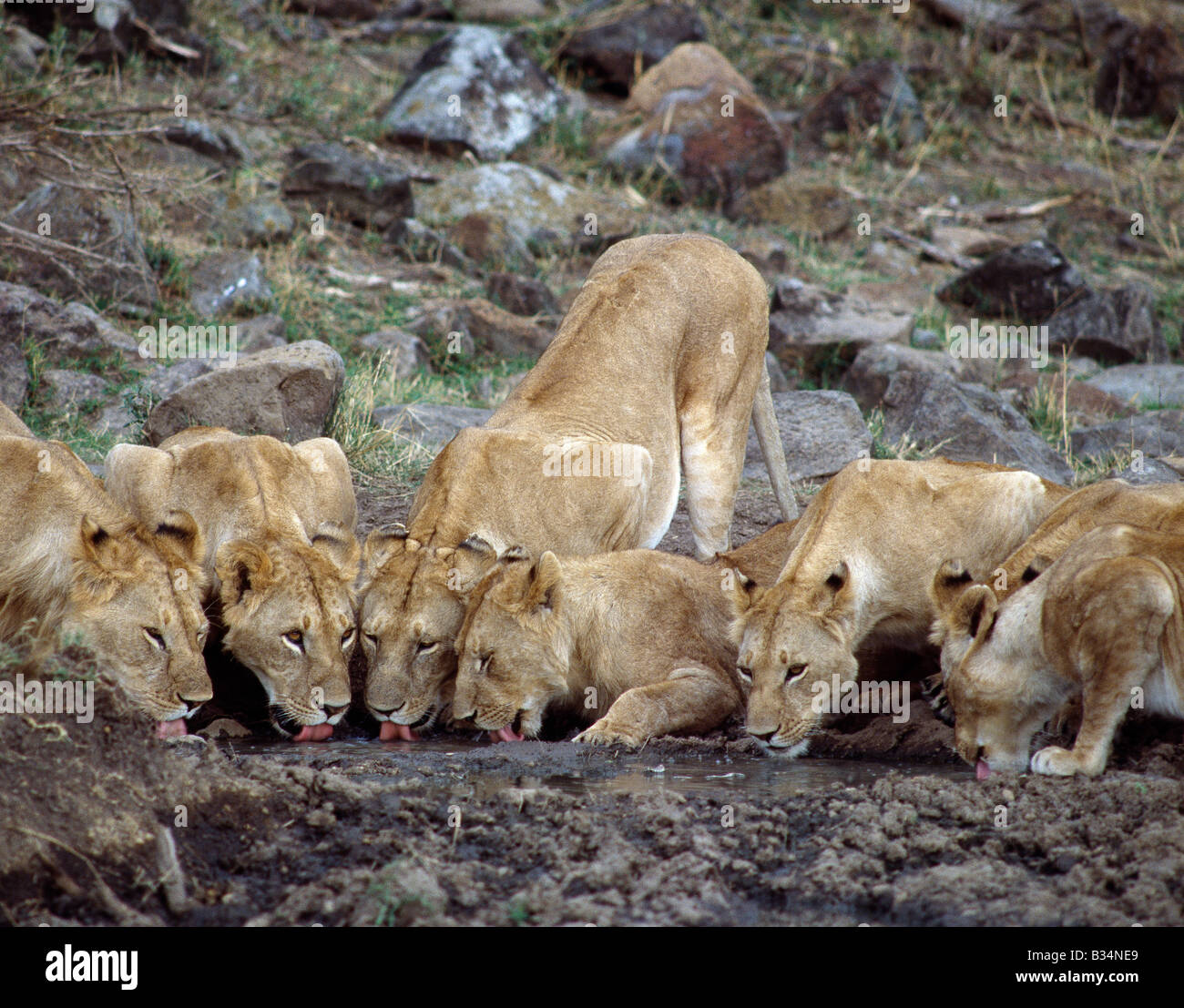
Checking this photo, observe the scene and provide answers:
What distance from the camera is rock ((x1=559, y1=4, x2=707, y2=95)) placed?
17.8m

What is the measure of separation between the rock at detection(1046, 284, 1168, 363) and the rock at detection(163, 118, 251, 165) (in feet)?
→ 26.0

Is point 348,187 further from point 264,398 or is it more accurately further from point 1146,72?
point 1146,72

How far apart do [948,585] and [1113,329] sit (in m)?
8.29

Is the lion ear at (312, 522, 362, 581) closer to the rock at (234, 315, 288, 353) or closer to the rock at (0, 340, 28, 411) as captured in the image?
the rock at (0, 340, 28, 411)

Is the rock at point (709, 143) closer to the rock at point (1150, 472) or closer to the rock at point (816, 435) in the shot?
the rock at point (816, 435)

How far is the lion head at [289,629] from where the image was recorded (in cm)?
574

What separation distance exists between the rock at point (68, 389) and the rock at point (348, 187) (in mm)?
4373

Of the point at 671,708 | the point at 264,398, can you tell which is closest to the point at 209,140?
the point at 264,398

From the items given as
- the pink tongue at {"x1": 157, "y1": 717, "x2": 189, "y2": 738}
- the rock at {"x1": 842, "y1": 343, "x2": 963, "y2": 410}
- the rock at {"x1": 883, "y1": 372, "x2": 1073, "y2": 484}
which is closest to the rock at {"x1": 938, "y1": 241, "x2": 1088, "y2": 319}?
the rock at {"x1": 842, "y1": 343, "x2": 963, "y2": 410}

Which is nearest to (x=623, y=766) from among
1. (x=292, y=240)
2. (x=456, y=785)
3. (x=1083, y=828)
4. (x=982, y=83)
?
(x=456, y=785)

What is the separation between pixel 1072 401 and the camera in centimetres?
1147

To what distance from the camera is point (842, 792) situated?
461cm

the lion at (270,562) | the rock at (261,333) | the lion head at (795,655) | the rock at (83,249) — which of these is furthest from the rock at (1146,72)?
the lion at (270,562)
